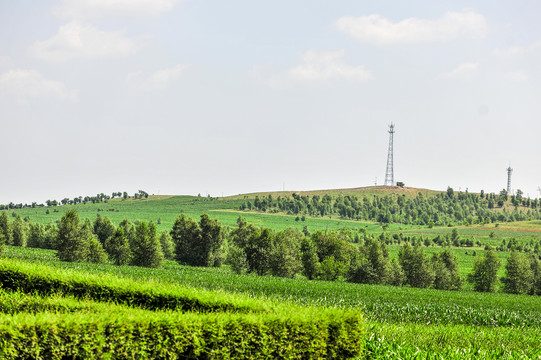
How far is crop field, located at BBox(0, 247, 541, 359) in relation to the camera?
15.2 metres

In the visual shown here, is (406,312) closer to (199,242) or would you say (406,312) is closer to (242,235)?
(199,242)

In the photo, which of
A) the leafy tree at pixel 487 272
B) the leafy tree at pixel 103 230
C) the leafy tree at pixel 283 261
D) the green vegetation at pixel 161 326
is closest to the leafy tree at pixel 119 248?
the leafy tree at pixel 103 230

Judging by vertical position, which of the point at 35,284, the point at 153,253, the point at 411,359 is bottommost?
the point at 153,253

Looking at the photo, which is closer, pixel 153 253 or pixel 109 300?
pixel 109 300

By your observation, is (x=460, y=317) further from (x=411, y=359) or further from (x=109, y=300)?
(x=109, y=300)

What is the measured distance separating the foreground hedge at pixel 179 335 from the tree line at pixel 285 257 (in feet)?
204

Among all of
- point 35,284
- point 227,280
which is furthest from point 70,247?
point 35,284

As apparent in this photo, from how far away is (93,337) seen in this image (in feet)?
33.4

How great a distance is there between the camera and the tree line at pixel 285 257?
246ft

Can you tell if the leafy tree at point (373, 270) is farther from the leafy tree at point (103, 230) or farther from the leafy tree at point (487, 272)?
the leafy tree at point (103, 230)

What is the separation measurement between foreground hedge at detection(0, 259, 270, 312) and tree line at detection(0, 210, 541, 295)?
56.7 meters

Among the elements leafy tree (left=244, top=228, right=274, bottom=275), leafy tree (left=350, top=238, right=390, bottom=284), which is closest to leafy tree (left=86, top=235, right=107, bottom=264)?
leafy tree (left=244, top=228, right=274, bottom=275)

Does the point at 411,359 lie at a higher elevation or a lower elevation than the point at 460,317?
higher

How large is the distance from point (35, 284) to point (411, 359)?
13.7 m
